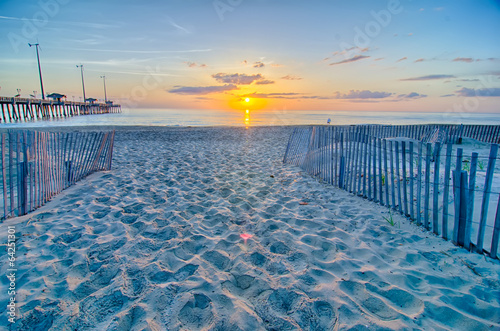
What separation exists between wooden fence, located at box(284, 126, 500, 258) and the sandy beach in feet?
0.89

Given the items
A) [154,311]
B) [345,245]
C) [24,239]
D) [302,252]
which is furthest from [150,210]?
[345,245]

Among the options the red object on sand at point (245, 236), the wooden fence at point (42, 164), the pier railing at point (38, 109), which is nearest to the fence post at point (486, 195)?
the red object on sand at point (245, 236)

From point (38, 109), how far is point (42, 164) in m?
52.0

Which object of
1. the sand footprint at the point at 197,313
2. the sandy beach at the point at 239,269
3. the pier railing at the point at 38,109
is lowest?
the sand footprint at the point at 197,313

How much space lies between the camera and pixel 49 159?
464 cm

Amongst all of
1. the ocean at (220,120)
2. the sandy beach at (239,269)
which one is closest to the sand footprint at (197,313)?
the sandy beach at (239,269)

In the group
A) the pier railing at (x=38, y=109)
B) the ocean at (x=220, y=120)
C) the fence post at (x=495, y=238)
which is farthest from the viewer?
the pier railing at (x=38, y=109)

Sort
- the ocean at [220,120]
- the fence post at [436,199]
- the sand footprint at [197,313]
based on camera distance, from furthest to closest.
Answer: the ocean at [220,120] → the fence post at [436,199] → the sand footprint at [197,313]

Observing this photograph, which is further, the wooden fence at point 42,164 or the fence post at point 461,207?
the wooden fence at point 42,164

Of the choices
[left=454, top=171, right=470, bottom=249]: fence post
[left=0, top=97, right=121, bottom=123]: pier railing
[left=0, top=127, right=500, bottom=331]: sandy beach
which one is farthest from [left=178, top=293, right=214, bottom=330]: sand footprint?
[left=0, top=97, right=121, bottom=123]: pier railing

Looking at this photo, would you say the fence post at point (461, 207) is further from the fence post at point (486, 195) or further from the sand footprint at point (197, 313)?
the sand footprint at point (197, 313)

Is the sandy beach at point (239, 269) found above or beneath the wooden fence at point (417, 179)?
beneath

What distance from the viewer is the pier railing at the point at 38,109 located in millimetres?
34188

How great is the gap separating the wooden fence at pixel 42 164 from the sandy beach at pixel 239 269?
0.32 metres
